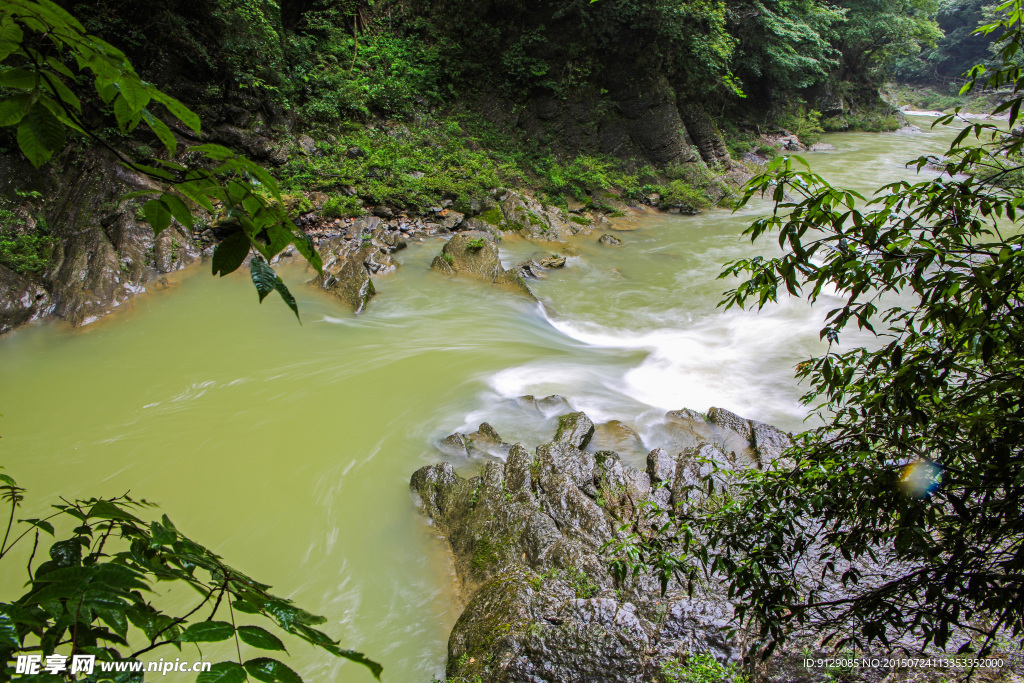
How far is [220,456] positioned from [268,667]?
4.79m

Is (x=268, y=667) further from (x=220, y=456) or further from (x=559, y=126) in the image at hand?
(x=559, y=126)

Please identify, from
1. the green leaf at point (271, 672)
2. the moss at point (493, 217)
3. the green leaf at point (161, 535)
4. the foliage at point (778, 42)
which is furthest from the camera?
the foliage at point (778, 42)

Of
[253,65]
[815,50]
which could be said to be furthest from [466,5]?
[815,50]

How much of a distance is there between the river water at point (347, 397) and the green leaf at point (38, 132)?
123 inches

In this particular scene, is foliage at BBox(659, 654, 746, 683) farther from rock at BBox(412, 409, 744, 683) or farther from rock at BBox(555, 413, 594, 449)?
rock at BBox(555, 413, 594, 449)

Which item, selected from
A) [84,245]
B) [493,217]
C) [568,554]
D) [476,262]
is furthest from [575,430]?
[84,245]

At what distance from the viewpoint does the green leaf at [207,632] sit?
31.9 inches

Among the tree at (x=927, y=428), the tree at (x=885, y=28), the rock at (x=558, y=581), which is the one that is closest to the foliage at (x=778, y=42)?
the tree at (x=885, y=28)

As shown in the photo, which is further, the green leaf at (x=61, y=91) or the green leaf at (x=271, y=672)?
the green leaf at (x=61, y=91)

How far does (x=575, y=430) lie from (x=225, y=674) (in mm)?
4330

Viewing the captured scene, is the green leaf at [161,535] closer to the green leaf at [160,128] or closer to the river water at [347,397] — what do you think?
the green leaf at [160,128]

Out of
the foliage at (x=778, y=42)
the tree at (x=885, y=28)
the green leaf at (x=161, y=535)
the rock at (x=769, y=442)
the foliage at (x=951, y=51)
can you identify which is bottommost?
the rock at (x=769, y=442)

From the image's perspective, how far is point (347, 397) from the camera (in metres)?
5.93

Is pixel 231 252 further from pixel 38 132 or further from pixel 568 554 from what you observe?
pixel 568 554
